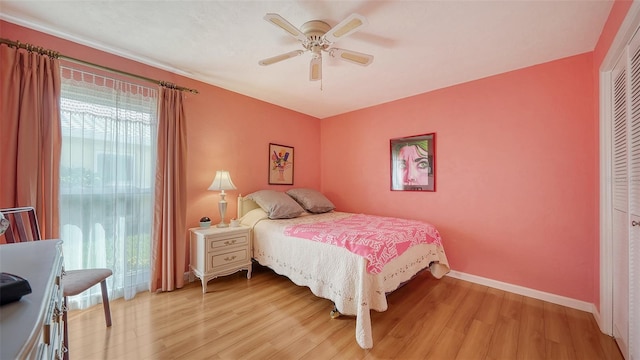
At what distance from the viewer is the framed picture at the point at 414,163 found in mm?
3186

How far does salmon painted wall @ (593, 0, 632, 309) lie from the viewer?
1.54 meters

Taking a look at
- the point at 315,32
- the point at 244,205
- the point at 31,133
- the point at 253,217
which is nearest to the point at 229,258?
the point at 253,217

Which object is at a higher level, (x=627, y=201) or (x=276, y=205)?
(x=627, y=201)

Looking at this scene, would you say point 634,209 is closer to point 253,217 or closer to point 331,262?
point 331,262

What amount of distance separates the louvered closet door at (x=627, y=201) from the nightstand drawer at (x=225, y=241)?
123 inches

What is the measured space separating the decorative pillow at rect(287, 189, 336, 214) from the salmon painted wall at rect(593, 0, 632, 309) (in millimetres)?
2822

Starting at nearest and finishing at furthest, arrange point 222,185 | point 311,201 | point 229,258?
point 229,258 → point 222,185 → point 311,201

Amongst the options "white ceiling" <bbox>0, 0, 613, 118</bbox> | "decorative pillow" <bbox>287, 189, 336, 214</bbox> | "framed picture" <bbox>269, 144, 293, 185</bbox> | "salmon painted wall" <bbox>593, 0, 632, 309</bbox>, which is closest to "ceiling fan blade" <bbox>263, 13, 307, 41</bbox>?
"white ceiling" <bbox>0, 0, 613, 118</bbox>

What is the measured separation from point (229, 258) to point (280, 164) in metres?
1.68

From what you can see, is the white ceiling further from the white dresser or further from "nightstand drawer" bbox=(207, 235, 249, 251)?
"nightstand drawer" bbox=(207, 235, 249, 251)

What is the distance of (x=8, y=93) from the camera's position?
180cm

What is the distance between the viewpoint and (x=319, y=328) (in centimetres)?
195

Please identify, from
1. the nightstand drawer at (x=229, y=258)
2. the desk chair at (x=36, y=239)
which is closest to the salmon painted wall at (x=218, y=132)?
the nightstand drawer at (x=229, y=258)

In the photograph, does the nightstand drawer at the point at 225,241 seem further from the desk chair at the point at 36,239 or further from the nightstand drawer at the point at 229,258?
the desk chair at the point at 36,239
